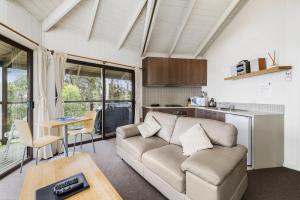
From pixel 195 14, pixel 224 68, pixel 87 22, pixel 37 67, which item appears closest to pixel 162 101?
pixel 224 68

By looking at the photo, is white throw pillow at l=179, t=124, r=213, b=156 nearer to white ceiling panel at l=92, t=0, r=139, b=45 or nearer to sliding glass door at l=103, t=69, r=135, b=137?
sliding glass door at l=103, t=69, r=135, b=137

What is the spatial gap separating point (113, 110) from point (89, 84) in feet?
3.36

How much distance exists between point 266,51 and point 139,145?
10.4 ft

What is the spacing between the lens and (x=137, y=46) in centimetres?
491

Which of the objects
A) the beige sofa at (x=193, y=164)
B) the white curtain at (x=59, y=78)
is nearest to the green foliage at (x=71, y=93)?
the white curtain at (x=59, y=78)

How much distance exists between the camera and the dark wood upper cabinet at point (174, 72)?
487 cm

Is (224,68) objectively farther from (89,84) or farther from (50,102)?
(50,102)

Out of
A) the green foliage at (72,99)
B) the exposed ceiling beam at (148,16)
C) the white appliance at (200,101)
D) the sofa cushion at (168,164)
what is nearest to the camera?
the sofa cushion at (168,164)

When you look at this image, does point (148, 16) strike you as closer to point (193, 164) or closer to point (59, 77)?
point (59, 77)

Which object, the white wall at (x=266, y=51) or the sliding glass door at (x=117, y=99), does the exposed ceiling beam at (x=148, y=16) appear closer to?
the sliding glass door at (x=117, y=99)

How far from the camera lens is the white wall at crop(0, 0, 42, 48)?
2.32 metres

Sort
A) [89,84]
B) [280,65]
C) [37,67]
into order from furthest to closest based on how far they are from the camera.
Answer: [89,84]
[37,67]
[280,65]

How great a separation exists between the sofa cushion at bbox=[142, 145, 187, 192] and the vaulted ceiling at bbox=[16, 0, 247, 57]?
2994 mm

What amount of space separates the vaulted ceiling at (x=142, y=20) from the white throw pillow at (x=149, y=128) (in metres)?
2.41
